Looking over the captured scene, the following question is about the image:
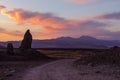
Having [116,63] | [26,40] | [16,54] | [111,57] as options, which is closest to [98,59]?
[111,57]

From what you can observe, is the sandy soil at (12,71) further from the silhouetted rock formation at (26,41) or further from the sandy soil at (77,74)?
the silhouetted rock formation at (26,41)

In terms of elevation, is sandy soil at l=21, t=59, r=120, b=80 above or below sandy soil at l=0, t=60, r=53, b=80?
above

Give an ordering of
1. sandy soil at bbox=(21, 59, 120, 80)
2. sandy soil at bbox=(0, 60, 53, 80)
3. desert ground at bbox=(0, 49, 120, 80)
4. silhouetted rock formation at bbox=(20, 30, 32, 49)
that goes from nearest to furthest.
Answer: sandy soil at bbox=(21, 59, 120, 80)
desert ground at bbox=(0, 49, 120, 80)
sandy soil at bbox=(0, 60, 53, 80)
silhouetted rock formation at bbox=(20, 30, 32, 49)

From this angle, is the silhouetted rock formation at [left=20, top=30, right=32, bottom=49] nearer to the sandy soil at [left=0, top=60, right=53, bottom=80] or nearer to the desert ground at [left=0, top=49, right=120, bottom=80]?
the sandy soil at [left=0, top=60, right=53, bottom=80]

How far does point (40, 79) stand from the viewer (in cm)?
3203

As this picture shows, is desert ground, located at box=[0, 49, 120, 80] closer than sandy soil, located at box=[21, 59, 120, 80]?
No

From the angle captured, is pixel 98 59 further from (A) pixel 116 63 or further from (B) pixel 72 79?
(B) pixel 72 79

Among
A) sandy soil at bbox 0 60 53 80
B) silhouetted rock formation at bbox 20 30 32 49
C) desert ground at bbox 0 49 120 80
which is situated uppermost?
silhouetted rock formation at bbox 20 30 32 49

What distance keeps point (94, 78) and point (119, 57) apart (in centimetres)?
1939

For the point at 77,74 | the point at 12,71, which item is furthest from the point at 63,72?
the point at 12,71

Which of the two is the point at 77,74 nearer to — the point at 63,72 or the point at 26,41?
the point at 63,72

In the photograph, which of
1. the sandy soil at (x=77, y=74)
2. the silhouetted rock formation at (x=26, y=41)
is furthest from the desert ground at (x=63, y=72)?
the silhouetted rock formation at (x=26, y=41)

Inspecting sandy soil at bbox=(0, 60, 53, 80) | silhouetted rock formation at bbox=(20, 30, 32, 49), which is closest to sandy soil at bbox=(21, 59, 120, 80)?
sandy soil at bbox=(0, 60, 53, 80)

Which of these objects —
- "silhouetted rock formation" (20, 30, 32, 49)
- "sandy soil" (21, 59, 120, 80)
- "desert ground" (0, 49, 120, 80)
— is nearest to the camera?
"sandy soil" (21, 59, 120, 80)
